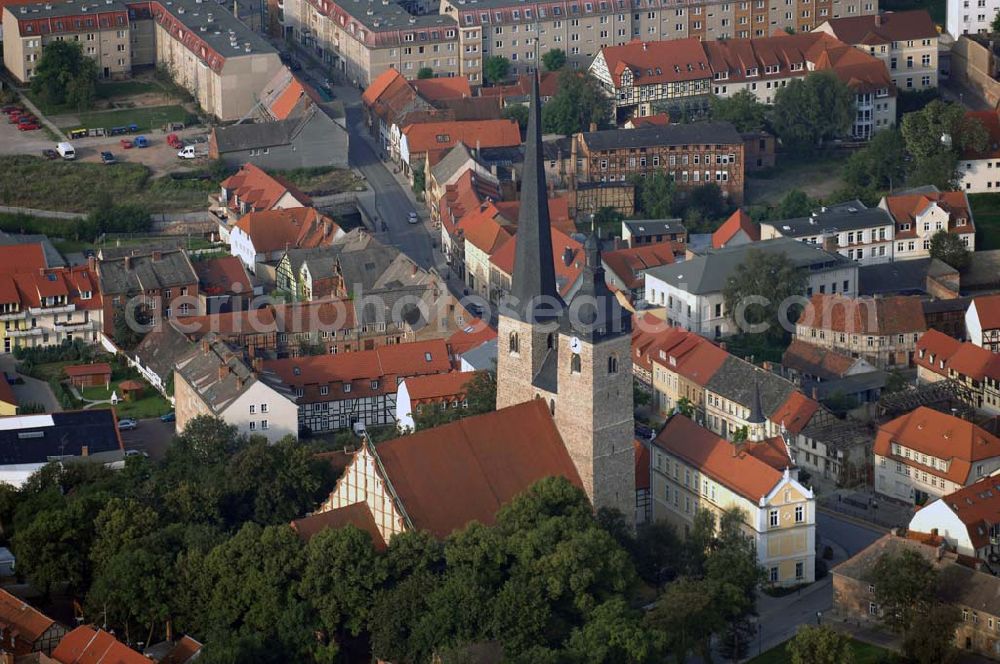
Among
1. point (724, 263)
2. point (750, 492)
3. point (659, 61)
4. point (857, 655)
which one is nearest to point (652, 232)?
point (724, 263)

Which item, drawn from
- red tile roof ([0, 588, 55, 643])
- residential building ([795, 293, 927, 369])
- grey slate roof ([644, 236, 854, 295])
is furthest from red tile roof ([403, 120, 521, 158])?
red tile roof ([0, 588, 55, 643])

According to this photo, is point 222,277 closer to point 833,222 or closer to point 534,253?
point 833,222

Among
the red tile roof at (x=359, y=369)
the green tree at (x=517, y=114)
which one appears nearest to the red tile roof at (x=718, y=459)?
the red tile roof at (x=359, y=369)

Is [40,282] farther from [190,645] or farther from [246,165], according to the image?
[190,645]

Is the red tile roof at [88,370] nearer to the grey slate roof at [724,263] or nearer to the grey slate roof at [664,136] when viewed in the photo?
the grey slate roof at [724,263]

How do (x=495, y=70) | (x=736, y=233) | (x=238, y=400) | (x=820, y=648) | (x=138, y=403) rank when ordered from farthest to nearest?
(x=495, y=70)
(x=736, y=233)
(x=138, y=403)
(x=238, y=400)
(x=820, y=648)
